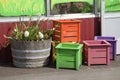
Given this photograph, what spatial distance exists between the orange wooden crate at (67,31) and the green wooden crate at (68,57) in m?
0.42

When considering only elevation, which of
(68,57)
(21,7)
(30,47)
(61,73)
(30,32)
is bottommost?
(61,73)

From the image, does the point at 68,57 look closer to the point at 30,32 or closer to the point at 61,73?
the point at 61,73

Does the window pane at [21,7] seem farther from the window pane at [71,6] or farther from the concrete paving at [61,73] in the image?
the concrete paving at [61,73]

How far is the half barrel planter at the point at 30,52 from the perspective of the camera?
7.69 metres

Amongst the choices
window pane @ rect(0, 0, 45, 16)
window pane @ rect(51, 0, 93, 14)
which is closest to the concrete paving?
window pane @ rect(0, 0, 45, 16)

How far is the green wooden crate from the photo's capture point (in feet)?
25.0

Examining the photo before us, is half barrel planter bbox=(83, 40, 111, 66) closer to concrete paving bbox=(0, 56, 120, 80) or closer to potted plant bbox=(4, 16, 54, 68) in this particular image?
concrete paving bbox=(0, 56, 120, 80)

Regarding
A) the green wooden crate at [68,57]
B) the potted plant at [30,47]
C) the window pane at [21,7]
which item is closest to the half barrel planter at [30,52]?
the potted plant at [30,47]

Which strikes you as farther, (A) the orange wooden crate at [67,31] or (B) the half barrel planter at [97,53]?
(A) the orange wooden crate at [67,31]

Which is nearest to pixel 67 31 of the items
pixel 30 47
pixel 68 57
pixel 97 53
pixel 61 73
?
pixel 68 57

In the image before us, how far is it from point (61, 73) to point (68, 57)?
0.41 metres

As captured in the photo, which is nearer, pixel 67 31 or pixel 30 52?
pixel 30 52

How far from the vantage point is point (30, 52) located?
7.70m

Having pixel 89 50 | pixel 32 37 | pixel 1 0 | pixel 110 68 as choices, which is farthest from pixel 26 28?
pixel 110 68
